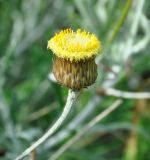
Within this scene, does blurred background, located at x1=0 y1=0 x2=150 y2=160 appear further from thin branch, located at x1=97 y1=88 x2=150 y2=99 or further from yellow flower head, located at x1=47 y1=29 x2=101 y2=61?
yellow flower head, located at x1=47 y1=29 x2=101 y2=61

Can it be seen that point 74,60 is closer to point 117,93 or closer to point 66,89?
point 117,93

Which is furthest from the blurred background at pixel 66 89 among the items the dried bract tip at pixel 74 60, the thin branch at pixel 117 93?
the dried bract tip at pixel 74 60

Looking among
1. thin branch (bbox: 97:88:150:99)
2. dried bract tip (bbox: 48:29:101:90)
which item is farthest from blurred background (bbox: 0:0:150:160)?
dried bract tip (bbox: 48:29:101:90)

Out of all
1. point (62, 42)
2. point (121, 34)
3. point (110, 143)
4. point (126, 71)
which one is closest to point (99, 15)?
point (121, 34)

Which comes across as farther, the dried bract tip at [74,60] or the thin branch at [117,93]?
the thin branch at [117,93]

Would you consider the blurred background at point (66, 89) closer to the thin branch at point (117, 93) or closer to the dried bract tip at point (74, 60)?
A: the thin branch at point (117, 93)

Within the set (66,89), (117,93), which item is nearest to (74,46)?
(117,93)
